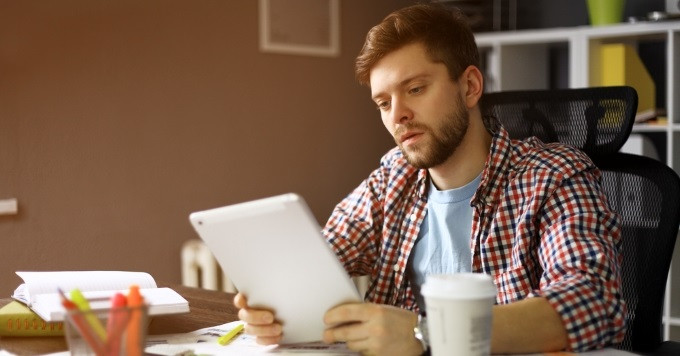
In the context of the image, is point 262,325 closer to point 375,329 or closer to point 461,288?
point 375,329

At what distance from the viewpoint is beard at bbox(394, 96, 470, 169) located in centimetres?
162

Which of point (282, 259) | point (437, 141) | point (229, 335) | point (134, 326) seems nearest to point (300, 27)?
point (437, 141)

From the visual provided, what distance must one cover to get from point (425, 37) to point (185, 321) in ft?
2.24

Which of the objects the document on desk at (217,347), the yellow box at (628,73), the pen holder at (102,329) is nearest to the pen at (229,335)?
the document on desk at (217,347)

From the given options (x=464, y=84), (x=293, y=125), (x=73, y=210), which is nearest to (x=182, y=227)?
(x=73, y=210)

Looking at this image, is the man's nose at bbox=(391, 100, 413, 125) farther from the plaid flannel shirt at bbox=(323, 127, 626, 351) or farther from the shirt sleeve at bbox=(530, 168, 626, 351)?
the shirt sleeve at bbox=(530, 168, 626, 351)

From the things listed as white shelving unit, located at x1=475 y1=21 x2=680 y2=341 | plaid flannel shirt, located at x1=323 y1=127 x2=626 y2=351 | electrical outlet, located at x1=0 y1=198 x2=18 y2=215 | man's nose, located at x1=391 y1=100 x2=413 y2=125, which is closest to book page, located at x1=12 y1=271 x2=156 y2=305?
plaid flannel shirt, located at x1=323 y1=127 x2=626 y2=351

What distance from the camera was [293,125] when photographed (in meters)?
3.26

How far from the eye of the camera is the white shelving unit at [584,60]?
9.51 feet

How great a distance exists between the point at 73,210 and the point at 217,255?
1532 millimetres

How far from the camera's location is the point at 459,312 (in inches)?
38.5

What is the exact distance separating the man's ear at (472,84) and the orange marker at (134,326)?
0.92 meters

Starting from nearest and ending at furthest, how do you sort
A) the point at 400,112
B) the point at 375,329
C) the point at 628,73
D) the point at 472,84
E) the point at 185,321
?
the point at 375,329 → the point at 185,321 → the point at 400,112 → the point at 472,84 → the point at 628,73

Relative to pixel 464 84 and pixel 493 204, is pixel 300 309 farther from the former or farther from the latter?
pixel 464 84
